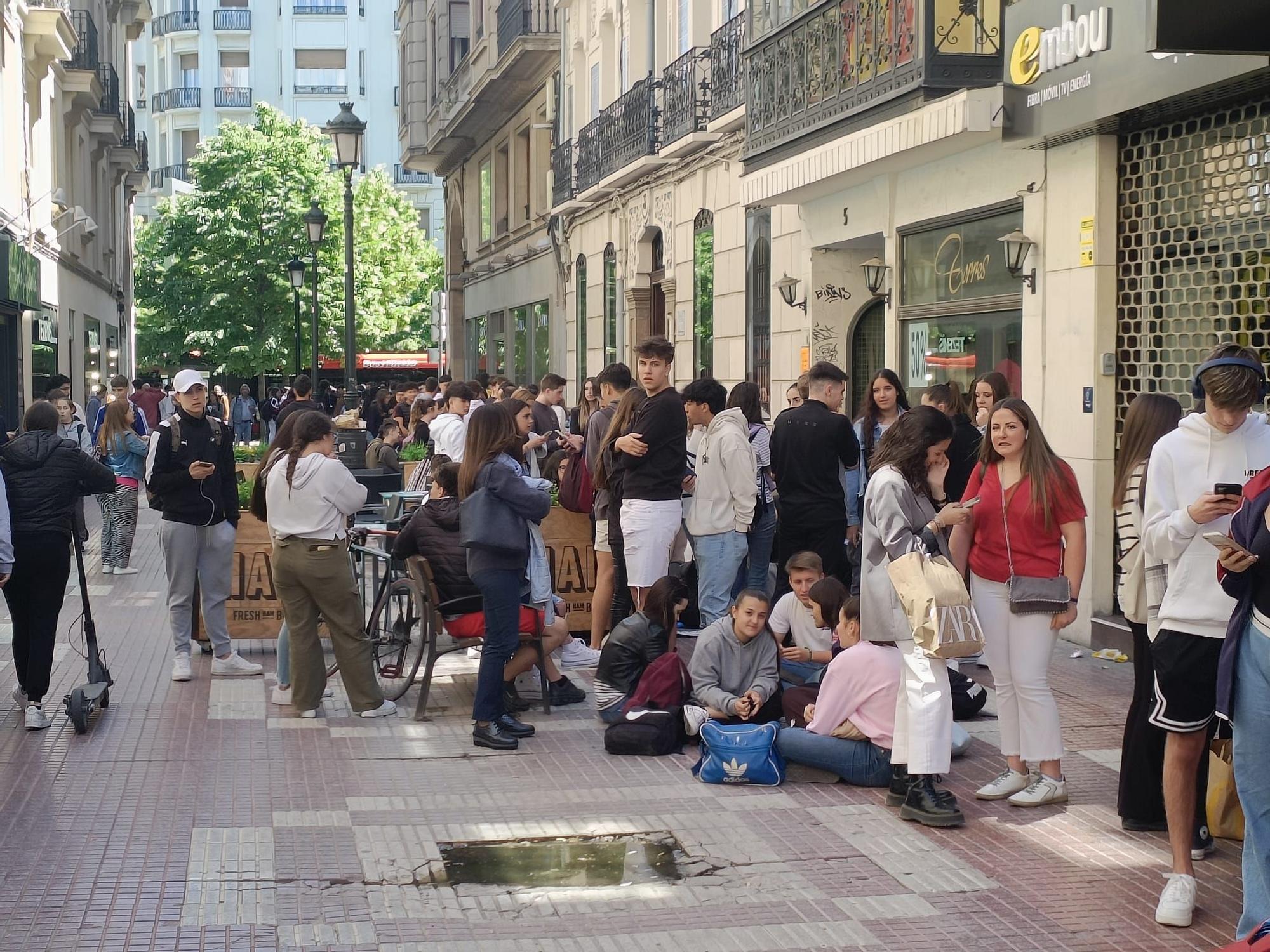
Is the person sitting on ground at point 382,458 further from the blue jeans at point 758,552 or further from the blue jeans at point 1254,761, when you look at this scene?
the blue jeans at point 1254,761

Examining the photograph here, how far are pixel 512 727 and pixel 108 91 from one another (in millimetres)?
33767

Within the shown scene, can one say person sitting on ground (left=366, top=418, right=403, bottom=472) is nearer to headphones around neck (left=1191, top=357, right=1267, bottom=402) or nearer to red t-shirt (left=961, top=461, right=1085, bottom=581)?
red t-shirt (left=961, top=461, right=1085, bottom=581)

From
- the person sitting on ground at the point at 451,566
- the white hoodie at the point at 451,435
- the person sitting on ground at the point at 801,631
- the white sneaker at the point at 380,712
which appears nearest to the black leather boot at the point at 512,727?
the person sitting on ground at the point at 451,566

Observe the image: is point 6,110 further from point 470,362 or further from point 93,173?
point 470,362

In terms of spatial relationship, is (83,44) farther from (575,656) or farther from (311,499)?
(311,499)

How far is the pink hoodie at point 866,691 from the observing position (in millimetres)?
7578

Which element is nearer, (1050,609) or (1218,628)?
(1218,628)

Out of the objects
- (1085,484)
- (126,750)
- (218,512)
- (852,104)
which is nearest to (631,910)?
(126,750)

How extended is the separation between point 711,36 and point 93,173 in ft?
79.3

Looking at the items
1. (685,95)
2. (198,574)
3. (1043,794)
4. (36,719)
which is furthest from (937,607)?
(685,95)

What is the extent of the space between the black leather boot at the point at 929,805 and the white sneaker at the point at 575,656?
373 centimetres

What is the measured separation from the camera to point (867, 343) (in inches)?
707

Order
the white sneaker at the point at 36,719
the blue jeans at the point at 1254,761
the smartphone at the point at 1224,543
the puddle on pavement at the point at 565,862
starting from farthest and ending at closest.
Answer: the white sneaker at the point at 36,719, the puddle on pavement at the point at 565,862, the blue jeans at the point at 1254,761, the smartphone at the point at 1224,543

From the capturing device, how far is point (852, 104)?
14867 millimetres
